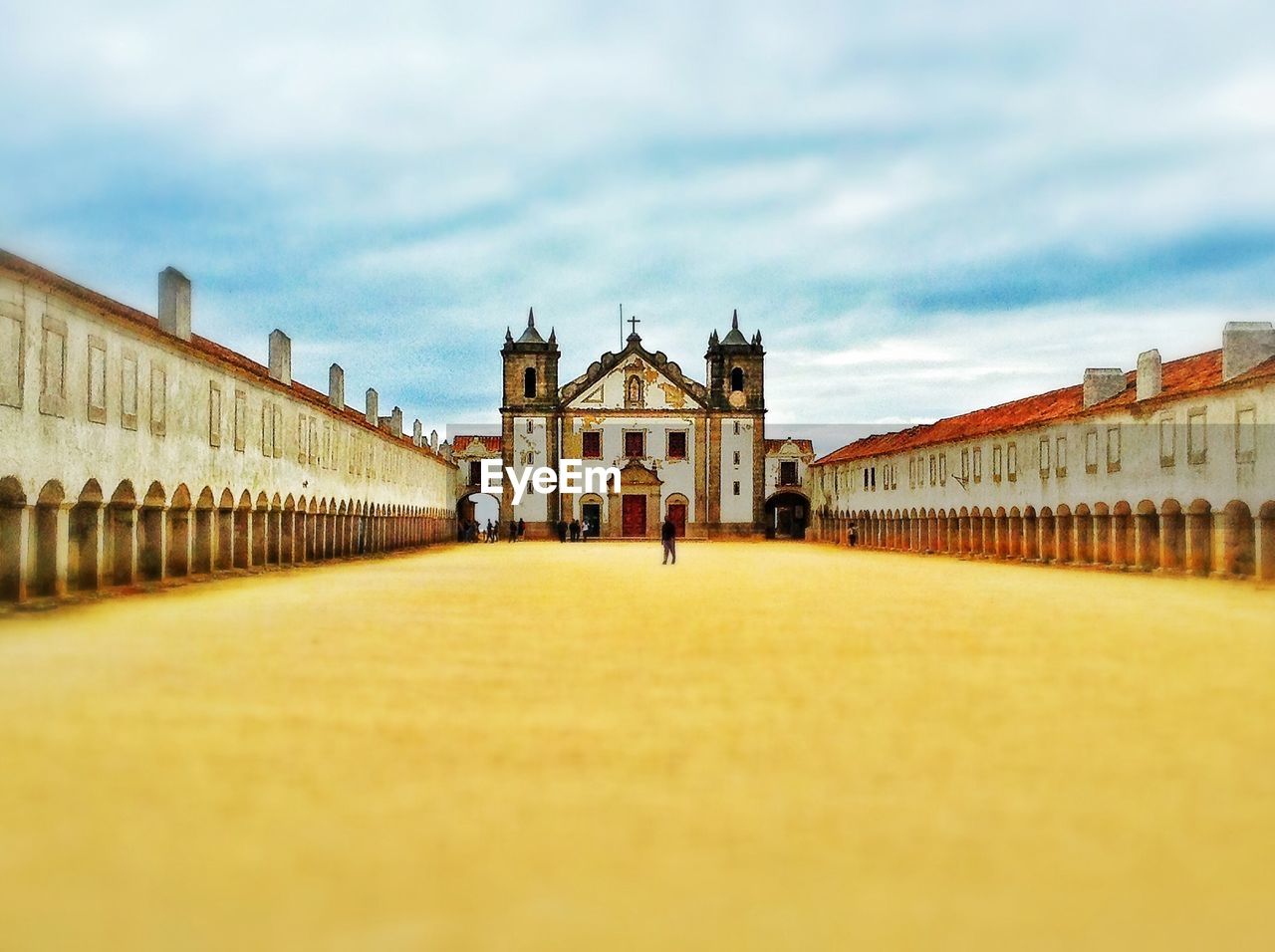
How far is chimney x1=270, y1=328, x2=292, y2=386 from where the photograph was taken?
31.7 meters

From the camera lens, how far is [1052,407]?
3716cm

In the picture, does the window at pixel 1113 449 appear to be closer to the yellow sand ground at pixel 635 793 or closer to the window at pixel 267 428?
the yellow sand ground at pixel 635 793

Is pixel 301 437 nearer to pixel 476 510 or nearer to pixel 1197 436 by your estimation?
pixel 1197 436

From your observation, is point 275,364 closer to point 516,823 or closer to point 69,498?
point 69,498

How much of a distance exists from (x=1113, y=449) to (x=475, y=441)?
4849cm

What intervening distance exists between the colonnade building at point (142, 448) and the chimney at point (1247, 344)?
23.9 m

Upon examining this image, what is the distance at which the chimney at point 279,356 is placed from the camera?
31.7m

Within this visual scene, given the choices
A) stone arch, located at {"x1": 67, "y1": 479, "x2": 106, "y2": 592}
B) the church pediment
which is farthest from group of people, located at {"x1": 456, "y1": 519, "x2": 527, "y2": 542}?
stone arch, located at {"x1": 67, "y1": 479, "x2": 106, "y2": 592}

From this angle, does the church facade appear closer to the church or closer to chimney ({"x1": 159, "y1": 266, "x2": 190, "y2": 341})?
the church

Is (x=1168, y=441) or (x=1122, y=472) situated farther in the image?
(x=1122, y=472)

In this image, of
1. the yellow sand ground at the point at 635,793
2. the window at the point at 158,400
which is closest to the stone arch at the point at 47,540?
the window at the point at 158,400

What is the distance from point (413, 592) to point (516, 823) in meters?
14.7

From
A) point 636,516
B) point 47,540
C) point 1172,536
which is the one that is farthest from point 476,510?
point 47,540

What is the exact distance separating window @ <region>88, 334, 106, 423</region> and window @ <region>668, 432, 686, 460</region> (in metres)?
44.5
